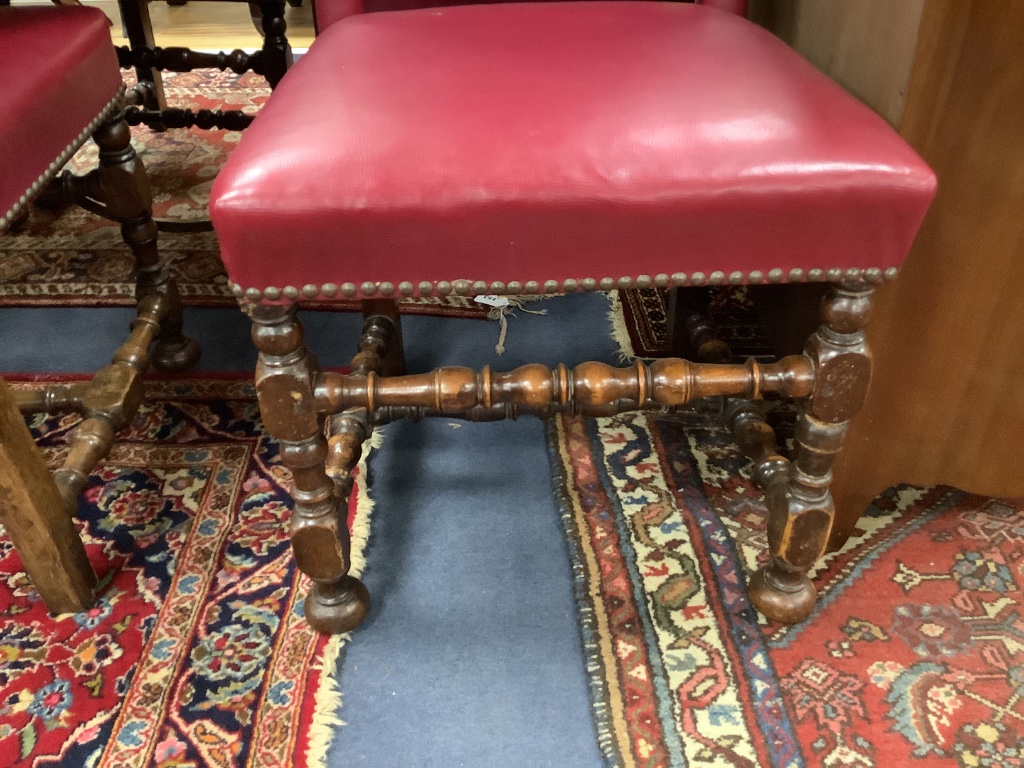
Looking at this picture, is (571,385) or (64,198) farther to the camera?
Answer: (64,198)

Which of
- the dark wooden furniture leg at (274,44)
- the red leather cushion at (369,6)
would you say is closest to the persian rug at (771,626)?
the red leather cushion at (369,6)

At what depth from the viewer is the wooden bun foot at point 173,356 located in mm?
1183

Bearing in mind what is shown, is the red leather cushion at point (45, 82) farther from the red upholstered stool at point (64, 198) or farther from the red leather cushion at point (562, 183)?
the red leather cushion at point (562, 183)

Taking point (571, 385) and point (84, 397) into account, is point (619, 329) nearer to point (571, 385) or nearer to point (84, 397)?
point (571, 385)

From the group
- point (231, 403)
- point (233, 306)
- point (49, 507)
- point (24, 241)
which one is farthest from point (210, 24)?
point (49, 507)

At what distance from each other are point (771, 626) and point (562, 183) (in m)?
0.50

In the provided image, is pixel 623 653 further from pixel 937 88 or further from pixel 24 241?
pixel 24 241

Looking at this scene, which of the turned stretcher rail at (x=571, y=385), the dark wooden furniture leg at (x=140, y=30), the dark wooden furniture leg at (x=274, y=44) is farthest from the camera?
the dark wooden furniture leg at (x=140, y=30)

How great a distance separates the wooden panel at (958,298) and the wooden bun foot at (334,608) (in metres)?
0.51

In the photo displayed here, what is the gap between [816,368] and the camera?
0.67 meters

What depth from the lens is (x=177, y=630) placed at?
2.72 feet

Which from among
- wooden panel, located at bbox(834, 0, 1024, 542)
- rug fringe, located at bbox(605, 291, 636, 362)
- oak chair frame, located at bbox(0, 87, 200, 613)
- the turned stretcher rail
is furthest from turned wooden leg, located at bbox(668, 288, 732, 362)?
oak chair frame, located at bbox(0, 87, 200, 613)

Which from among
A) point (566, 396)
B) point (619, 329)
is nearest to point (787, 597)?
point (566, 396)

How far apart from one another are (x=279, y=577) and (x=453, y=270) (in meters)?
0.45
